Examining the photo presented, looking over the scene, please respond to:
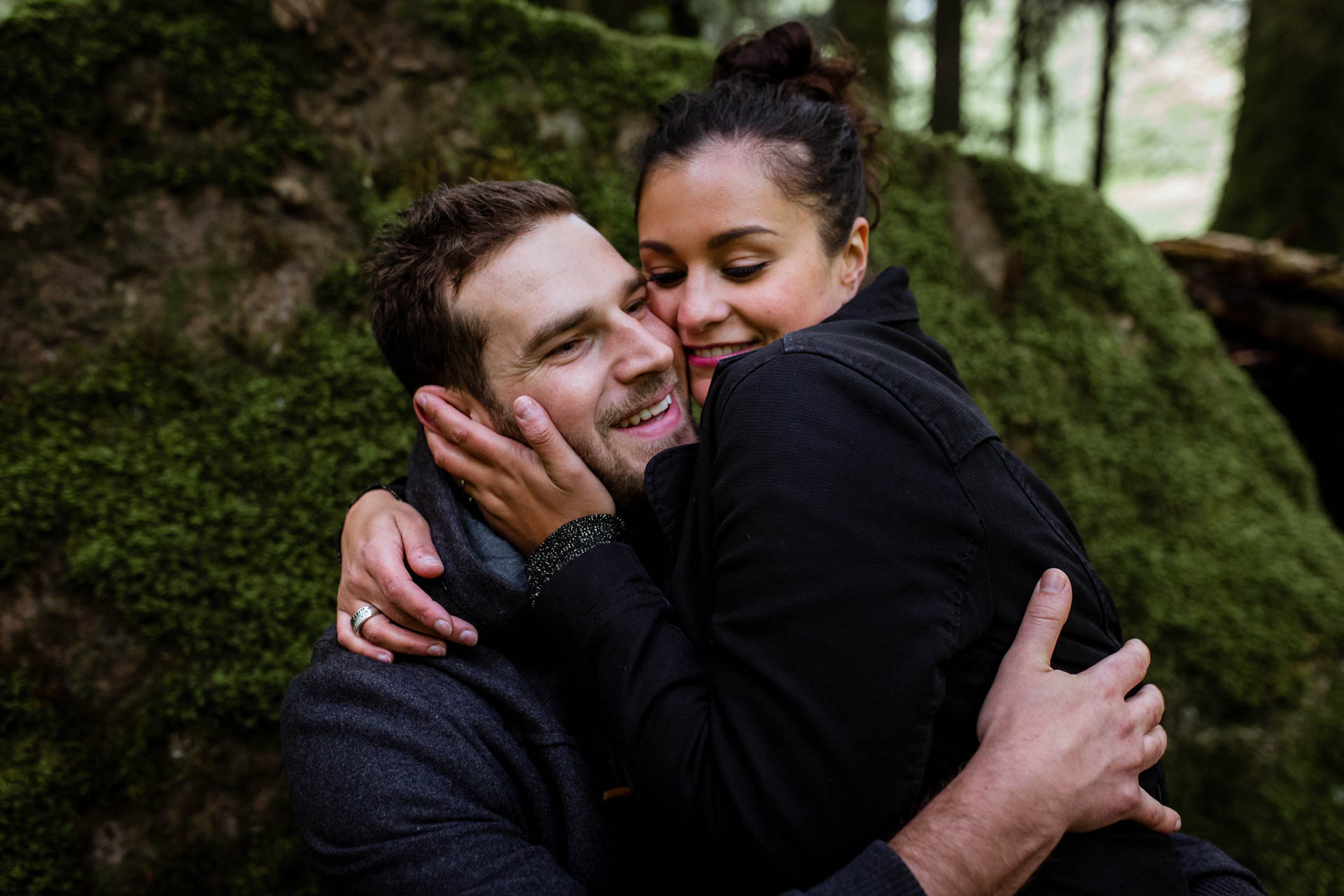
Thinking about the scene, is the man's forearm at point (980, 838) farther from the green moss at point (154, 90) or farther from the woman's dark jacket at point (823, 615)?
the green moss at point (154, 90)

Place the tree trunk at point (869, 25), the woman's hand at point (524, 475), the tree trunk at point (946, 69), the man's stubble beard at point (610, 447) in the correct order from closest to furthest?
the woman's hand at point (524, 475), the man's stubble beard at point (610, 447), the tree trunk at point (869, 25), the tree trunk at point (946, 69)

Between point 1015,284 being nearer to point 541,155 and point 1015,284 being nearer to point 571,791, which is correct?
point 541,155

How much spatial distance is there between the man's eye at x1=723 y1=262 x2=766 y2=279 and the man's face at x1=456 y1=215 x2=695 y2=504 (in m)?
0.29

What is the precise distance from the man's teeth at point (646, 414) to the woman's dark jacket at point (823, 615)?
18.2 inches

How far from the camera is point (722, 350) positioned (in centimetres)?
228

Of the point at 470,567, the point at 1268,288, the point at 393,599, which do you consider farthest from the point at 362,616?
the point at 1268,288

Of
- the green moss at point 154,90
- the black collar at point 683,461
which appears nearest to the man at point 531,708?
the black collar at point 683,461

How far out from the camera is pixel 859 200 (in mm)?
2506

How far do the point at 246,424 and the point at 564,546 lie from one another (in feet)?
5.00

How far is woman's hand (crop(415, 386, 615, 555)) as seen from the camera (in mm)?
1958

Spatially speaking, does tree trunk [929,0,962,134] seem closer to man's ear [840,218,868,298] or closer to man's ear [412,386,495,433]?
man's ear [840,218,868,298]

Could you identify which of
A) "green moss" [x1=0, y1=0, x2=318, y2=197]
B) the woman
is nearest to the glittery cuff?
the woman

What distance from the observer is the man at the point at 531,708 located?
1564mm

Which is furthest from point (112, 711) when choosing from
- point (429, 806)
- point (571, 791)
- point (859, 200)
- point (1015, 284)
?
point (1015, 284)
